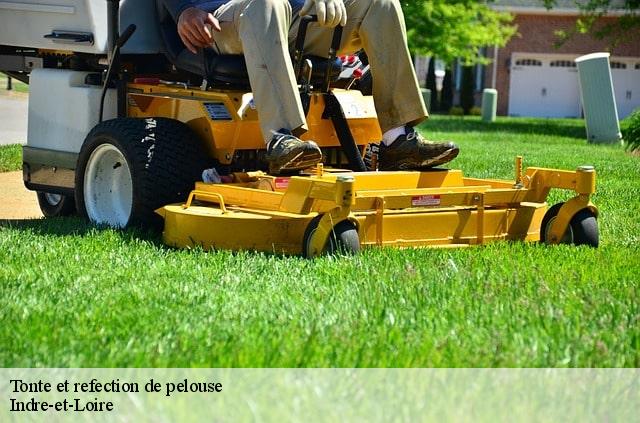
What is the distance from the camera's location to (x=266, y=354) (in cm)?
404

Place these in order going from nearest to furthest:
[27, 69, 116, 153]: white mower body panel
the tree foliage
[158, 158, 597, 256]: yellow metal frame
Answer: [158, 158, 597, 256]: yellow metal frame
[27, 69, 116, 153]: white mower body panel
the tree foliage

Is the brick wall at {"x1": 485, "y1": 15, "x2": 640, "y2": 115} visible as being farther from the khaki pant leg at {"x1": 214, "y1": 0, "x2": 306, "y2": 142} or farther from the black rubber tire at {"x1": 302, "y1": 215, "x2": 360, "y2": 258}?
the black rubber tire at {"x1": 302, "y1": 215, "x2": 360, "y2": 258}

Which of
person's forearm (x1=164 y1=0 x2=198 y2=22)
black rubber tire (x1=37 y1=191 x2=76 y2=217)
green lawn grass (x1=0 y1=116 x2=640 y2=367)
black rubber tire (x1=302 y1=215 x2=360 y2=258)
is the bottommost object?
black rubber tire (x1=37 y1=191 x2=76 y2=217)

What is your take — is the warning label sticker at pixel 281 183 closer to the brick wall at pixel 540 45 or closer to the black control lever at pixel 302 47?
the black control lever at pixel 302 47

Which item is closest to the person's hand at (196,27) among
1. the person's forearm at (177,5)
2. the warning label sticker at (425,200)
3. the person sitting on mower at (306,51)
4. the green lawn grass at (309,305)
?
the person sitting on mower at (306,51)

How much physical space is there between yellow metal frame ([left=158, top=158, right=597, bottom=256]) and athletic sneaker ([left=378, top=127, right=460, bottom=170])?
15 centimetres

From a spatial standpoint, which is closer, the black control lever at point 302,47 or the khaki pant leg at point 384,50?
the black control lever at point 302,47

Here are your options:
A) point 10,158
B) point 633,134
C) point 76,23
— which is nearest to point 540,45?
point 633,134

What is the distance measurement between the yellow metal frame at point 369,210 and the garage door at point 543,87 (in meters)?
35.6

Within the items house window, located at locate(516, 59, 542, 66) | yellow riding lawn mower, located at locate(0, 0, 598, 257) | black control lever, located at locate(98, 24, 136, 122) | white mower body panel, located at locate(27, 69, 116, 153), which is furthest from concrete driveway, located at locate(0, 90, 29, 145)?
house window, located at locate(516, 59, 542, 66)

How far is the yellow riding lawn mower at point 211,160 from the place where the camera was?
20.0 ft

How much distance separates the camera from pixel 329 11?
658 cm

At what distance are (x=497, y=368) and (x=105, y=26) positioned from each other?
13.6ft

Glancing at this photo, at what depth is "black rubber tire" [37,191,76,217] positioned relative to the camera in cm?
→ 806
